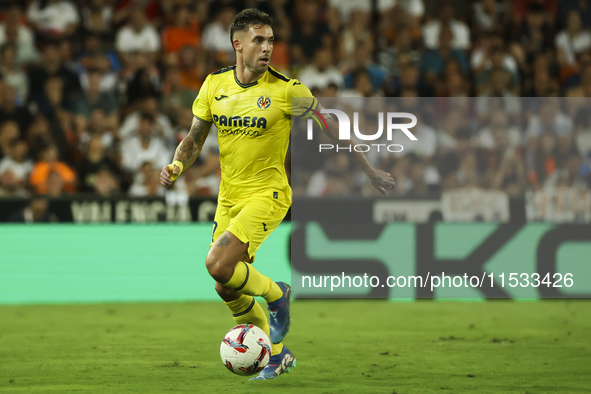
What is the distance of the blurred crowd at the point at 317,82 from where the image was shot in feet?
35.9

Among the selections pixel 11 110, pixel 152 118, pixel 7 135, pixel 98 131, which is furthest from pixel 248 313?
pixel 11 110

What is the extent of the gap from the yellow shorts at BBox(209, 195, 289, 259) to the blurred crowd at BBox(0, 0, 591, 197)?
454 cm

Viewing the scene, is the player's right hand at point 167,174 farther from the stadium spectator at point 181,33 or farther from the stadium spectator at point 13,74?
the stadium spectator at point 181,33

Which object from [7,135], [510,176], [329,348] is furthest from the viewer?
[7,135]

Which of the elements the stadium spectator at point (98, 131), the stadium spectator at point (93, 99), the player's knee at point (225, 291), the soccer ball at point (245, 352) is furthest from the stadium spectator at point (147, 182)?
the soccer ball at point (245, 352)

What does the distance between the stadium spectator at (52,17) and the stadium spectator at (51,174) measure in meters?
2.90

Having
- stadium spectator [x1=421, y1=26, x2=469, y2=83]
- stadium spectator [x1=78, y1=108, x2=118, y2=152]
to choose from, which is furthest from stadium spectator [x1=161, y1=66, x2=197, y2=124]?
stadium spectator [x1=421, y1=26, x2=469, y2=83]

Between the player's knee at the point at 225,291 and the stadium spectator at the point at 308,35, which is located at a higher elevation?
the stadium spectator at the point at 308,35

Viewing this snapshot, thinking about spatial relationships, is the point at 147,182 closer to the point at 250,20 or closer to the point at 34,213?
the point at 34,213

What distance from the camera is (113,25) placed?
14.4 m

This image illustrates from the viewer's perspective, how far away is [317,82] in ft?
43.9

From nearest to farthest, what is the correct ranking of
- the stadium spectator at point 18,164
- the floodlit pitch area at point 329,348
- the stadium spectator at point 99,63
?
the floodlit pitch area at point 329,348 → the stadium spectator at point 18,164 → the stadium spectator at point 99,63

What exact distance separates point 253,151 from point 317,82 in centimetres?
749

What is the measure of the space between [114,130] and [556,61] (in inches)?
301
